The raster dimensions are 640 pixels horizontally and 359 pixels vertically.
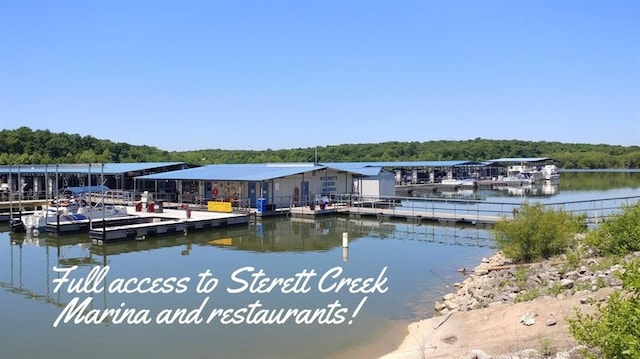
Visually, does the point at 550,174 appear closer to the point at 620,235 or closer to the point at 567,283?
the point at 620,235

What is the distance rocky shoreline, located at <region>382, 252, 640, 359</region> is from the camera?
7664 mm

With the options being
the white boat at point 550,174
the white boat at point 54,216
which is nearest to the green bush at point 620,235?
the white boat at point 54,216

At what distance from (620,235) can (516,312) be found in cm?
478

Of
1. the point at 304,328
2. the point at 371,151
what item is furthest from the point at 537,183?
the point at 304,328

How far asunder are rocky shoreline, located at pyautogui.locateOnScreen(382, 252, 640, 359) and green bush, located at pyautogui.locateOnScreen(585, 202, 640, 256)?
0.61m

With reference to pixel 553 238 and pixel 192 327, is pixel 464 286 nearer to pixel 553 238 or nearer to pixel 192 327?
pixel 553 238

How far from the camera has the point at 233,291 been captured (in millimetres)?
13578

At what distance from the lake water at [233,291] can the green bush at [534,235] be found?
6.24 ft

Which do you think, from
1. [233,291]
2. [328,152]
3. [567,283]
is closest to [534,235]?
[567,283]

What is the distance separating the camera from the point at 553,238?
47.6 ft

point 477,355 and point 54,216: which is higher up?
point 54,216

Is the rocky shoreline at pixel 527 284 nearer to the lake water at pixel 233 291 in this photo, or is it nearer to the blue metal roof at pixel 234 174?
the lake water at pixel 233 291

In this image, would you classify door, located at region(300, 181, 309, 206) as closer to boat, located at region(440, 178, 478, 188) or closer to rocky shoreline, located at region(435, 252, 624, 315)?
rocky shoreline, located at region(435, 252, 624, 315)

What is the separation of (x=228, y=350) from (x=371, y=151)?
386ft
